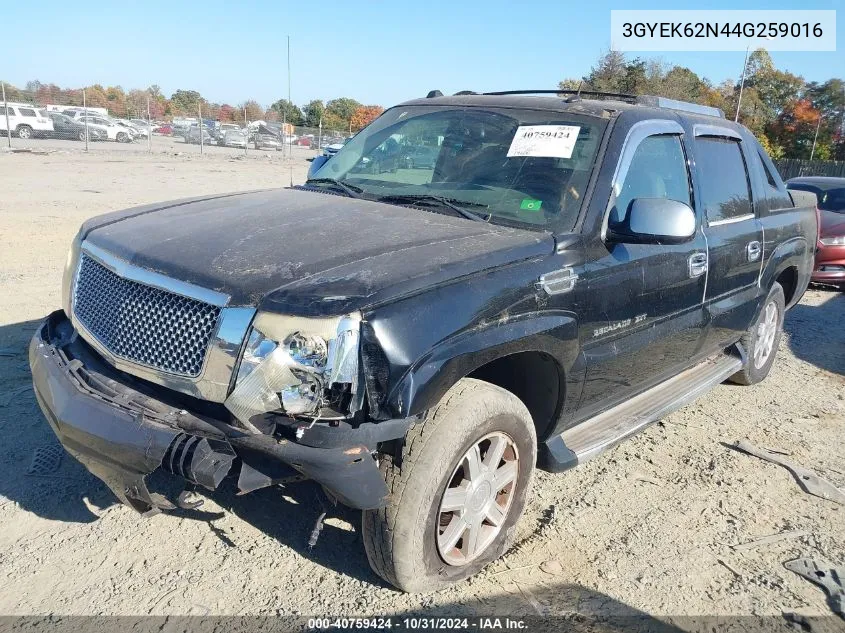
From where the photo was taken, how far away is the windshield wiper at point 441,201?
3.32 meters

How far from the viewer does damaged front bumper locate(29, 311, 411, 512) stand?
2.26 meters

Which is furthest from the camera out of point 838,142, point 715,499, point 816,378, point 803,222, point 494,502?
point 838,142

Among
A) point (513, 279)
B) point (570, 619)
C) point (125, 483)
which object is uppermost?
point (513, 279)

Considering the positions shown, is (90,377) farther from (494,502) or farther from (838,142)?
(838,142)

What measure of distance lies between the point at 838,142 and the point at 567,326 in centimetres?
5727

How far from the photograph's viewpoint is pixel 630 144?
11.4ft

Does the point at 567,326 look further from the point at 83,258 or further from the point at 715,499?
the point at 83,258

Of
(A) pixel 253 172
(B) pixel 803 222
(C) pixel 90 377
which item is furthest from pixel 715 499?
(A) pixel 253 172

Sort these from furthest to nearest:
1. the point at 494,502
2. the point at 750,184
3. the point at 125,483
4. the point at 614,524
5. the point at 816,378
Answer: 1. the point at 816,378
2. the point at 750,184
3. the point at 614,524
4. the point at 494,502
5. the point at 125,483

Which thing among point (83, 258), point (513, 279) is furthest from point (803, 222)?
point (83, 258)

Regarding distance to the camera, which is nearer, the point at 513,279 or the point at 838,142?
the point at 513,279

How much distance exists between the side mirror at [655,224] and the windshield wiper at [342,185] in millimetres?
1381

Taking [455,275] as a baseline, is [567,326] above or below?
below

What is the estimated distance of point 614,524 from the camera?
3420mm
